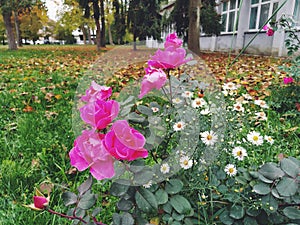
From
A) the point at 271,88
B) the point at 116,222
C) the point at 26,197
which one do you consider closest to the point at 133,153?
the point at 116,222

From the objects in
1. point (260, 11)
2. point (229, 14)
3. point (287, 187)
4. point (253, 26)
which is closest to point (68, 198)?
point (287, 187)

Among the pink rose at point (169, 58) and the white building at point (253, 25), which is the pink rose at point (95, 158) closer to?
the pink rose at point (169, 58)

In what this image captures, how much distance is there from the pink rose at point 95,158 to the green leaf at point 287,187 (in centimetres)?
47

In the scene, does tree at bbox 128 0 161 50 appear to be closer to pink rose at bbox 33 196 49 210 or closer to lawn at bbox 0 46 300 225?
lawn at bbox 0 46 300 225

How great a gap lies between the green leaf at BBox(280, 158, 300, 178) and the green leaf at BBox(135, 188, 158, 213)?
393 millimetres

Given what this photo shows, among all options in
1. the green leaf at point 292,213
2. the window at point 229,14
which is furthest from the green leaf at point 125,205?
the window at point 229,14

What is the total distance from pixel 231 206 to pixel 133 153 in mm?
474

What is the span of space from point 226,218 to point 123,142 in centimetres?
50

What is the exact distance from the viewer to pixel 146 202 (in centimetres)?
74

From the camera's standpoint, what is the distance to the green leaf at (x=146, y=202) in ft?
2.41

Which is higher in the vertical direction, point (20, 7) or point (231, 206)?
point (20, 7)

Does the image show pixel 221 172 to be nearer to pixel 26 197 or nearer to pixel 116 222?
pixel 116 222

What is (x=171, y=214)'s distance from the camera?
0.89 meters

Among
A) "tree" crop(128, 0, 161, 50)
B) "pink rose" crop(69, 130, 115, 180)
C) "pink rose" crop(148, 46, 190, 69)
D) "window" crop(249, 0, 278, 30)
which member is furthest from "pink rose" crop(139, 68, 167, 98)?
"tree" crop(128, 0, 161, 50)
